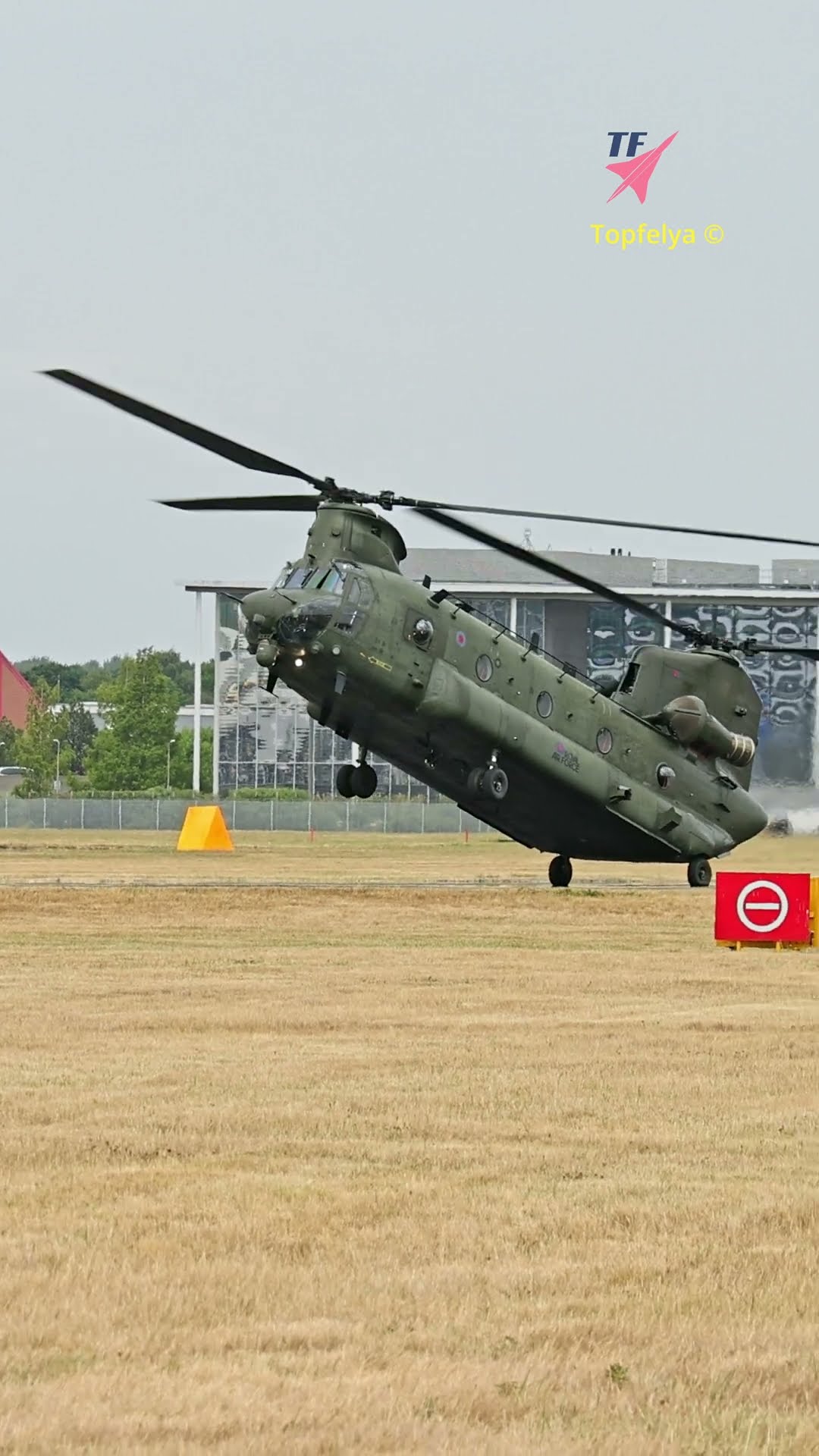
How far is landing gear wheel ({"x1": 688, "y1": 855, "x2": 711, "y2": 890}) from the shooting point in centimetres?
4384

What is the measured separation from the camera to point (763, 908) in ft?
92.7

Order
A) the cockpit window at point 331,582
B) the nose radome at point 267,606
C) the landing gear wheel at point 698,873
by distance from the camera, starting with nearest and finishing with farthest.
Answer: the nose radome at point 267,606, the cockpit window at point 331,582, the landing gear wheel at point 698,873

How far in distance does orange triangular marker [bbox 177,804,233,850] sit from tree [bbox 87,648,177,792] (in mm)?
70845

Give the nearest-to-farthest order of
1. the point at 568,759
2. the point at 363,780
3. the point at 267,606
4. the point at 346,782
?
1. the point at 267,606
2. the point at 363,780
3. the point at 346,782
4. the point at 568,759

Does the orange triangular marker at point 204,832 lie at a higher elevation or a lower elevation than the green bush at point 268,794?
lower

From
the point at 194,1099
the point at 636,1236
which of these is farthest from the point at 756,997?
the point at 636,1236

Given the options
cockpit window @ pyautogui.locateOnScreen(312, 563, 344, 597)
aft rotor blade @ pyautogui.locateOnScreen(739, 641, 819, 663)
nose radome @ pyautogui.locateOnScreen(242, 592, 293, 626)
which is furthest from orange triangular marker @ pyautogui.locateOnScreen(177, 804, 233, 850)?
cockpit window @ pyautogui.locateOnScreen(312, 563, 344, 597)

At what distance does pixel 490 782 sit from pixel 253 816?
51938mm

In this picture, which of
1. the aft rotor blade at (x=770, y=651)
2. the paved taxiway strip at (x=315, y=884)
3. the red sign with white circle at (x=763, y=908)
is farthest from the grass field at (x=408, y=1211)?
the paved taxiway strip at (x=315, y=884)

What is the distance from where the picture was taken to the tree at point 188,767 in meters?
140

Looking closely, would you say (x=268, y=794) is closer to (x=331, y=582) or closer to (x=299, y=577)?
(x=299, y=577)

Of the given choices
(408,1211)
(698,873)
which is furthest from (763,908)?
(408,1211)

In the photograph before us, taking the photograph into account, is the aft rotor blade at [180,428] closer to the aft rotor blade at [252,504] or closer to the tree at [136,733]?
the aft rotor blade at [252,504]

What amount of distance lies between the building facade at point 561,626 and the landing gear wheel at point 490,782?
79.3 meters
